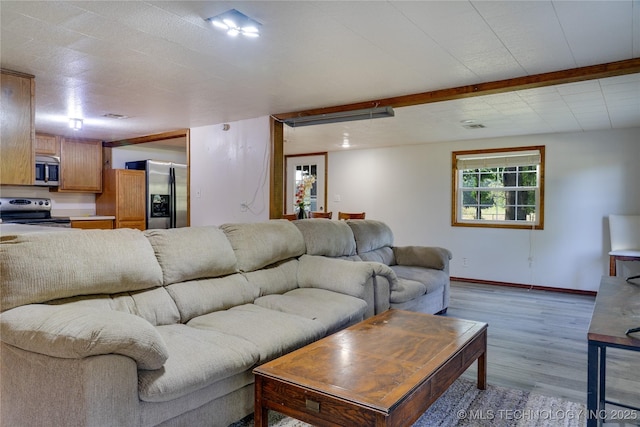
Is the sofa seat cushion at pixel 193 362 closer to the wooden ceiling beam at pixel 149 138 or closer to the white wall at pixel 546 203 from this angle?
the wooden ceiling beam at pixel 149 138

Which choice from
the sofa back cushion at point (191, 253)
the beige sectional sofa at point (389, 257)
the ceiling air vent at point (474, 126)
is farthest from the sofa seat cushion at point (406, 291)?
the ceiling air vent at point (474, 126)

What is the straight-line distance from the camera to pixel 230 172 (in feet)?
17.2

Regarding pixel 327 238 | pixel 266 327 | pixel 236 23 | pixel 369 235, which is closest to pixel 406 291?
pixel 327 238

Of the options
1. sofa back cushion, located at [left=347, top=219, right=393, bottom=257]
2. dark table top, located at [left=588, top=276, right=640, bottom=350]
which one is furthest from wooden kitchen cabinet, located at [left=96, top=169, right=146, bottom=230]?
dark table top, located at [left=588, top=276, right=640, bottom=350]

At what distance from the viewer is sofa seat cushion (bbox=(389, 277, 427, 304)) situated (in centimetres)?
345

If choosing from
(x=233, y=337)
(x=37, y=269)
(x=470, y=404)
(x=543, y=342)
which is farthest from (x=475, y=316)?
(x=37, y=269)

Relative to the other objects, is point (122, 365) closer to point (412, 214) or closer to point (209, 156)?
point (209, 156)

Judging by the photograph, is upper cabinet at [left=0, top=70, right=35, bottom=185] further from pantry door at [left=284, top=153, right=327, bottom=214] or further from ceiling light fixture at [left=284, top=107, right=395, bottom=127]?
pantry door at [left=284, top=153, right=327, bottom=214]

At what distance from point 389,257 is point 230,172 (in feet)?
7.40

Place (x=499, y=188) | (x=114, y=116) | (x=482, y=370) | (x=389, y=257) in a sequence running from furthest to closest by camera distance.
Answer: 1. (x=499, y=188)
2. (x=114, y=116)
3. (x=389, y=257)
4. (x=482, y=370)

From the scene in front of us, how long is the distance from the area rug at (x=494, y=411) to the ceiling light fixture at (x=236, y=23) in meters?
2.16

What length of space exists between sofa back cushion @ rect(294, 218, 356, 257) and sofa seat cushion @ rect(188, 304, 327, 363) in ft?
3.67

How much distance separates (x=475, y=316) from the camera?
4.38 meters

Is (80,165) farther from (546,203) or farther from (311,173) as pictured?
(546,203)
